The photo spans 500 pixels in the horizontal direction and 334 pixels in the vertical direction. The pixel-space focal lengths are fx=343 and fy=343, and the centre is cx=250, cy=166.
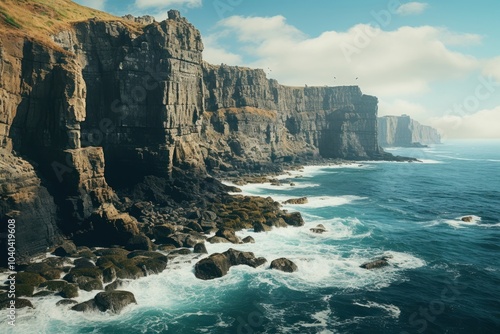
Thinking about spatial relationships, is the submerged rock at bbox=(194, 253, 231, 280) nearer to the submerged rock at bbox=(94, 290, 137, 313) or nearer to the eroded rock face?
the eroded rock face

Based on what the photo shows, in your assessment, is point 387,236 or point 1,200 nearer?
point 1,200

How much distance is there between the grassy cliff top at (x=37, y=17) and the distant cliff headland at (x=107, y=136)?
31 centimetres

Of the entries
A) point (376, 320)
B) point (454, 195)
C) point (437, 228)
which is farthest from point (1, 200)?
point (454, 195)

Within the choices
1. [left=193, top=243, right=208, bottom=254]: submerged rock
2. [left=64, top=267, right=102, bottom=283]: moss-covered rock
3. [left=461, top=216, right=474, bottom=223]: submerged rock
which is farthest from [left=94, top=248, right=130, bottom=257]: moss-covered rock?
[left=461, top=216, right=474, bottom=223]: submerged rock

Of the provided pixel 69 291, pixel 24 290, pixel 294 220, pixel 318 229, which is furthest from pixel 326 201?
pixel 24 290

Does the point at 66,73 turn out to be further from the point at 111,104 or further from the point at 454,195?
the point at 454,195

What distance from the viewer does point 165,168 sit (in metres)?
64.9

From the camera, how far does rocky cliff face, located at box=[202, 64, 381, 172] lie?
11844 cm

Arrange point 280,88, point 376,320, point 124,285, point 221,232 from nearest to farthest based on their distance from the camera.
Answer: point 376,320 < point 124,285 < point 221,232 < point 280,88

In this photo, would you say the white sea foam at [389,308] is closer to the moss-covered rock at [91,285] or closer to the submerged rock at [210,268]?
the submerged rock at [210,268]

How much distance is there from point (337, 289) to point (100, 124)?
50.0 meters

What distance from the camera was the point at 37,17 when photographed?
182 feet

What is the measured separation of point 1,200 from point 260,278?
92.1 feet

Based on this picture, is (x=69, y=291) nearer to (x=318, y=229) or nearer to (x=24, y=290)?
(x=24, y=290)
